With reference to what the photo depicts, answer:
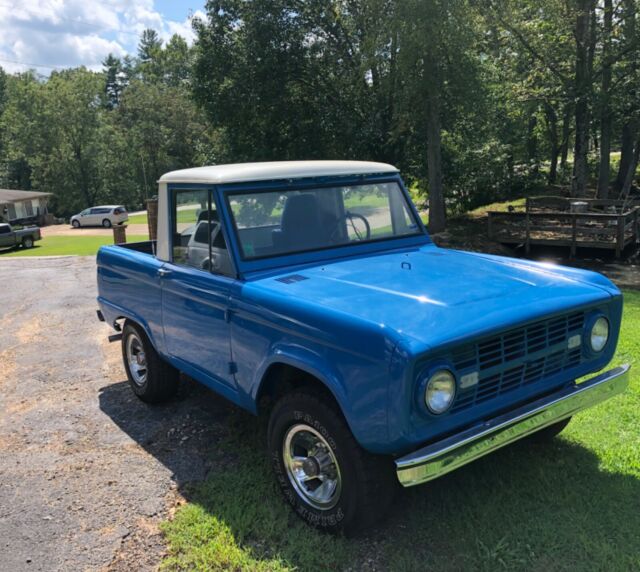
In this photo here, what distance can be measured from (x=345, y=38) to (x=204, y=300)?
714 inches

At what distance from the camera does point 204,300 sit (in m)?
3.80

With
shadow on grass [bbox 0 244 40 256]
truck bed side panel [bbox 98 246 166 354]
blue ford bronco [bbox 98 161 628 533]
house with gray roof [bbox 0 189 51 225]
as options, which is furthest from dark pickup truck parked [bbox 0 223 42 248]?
blue ford bronco [bbox 98 161 628 533]

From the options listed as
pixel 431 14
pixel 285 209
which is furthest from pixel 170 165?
pixel 285 209

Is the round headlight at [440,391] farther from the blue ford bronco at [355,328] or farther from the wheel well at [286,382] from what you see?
the wheel well at [286,382]

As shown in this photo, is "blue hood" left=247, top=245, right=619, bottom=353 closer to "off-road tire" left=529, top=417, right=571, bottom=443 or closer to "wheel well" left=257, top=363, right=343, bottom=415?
"wheel well" left=257, top=363, right=343, bottom=415

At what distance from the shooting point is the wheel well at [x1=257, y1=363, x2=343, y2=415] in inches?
122

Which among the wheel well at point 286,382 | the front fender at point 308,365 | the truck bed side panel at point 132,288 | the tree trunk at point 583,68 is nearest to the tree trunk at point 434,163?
the tree trunk at point 583,68

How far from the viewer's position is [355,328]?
266 cm

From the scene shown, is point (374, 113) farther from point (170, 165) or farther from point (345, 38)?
point (170, 165)

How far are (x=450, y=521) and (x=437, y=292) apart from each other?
49.9 inches

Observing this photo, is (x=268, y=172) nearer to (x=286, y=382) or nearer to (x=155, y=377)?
(x=286, y=382)

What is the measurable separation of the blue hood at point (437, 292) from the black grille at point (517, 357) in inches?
3.9

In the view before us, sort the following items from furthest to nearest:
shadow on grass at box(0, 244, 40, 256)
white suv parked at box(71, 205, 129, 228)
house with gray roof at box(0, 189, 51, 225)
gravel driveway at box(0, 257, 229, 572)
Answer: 1. house with gray roof at box(0, 189, 51, 225)
2. white suv parked at box(71, 205, 129, 228)
3. shadow on grass at box(0, 244, 40, 256)
4. gravel driveway at box(0, 257, 229, 572)

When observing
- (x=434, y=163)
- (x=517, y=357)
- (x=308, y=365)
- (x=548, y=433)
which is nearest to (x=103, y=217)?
(x=434, y=163)
